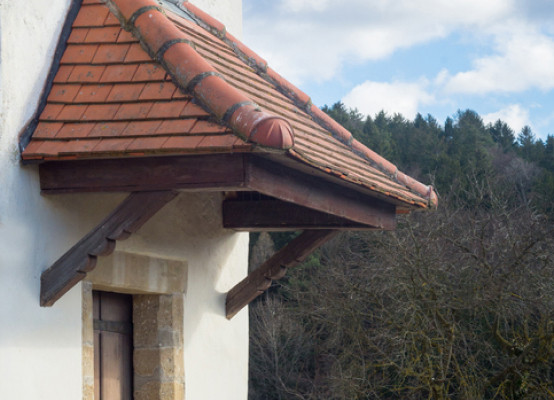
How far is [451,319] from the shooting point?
48.9 ft

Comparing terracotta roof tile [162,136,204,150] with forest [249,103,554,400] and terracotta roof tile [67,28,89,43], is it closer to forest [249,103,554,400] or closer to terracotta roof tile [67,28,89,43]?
terracotta roof tile [67,28,89,43]

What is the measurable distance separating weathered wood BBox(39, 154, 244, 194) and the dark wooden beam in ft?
4.81

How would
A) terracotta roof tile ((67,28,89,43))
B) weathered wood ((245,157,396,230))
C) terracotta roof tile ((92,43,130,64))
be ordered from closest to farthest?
weathered wood ((245,157,396,230))
terracotta roof tile ((92,43,130,64))
terracotta roof tile ((67,28,89,43))

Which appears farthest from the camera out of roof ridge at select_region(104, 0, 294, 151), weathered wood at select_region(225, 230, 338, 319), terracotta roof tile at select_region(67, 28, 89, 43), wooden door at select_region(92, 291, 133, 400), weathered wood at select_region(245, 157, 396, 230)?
weathered wood at select_region(225, 230, 338, 319)

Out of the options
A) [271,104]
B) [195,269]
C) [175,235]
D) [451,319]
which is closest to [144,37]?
[271,104]

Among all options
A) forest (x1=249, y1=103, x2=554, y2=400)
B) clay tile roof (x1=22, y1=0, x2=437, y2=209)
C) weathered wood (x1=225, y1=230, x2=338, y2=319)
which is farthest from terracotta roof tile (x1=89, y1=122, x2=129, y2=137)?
forest (x1=249, y1=103, x2=554, y2=400)

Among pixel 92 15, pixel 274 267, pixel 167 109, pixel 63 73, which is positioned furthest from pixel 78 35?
pixel 274 267

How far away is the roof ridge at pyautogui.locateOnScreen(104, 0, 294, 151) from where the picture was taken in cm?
319

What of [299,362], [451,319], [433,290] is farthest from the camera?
[299,362]

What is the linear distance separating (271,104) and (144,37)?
845mm

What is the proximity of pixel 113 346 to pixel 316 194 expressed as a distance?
5.25 ft

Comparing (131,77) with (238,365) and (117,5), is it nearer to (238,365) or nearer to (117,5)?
(117,5)

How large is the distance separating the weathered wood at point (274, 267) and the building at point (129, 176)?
0.19m

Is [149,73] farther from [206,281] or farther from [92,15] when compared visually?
[206,281]
